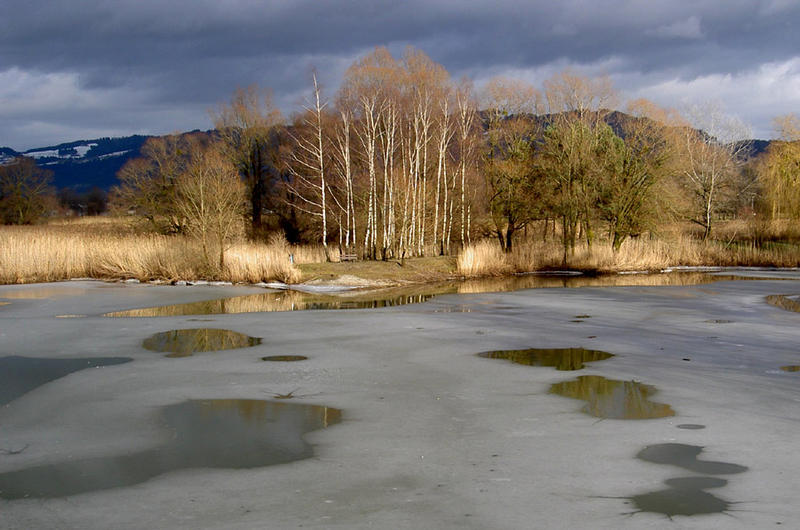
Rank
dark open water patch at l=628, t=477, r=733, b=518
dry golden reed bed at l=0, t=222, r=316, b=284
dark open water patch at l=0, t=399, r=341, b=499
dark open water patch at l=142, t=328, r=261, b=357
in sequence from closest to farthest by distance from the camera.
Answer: dark open water patch at l=628, t=477, r=733, b=518 < dark open water patch at l=0, t=399, r=341, b=499 < dark open water patch at l=142, t=328, r=261, b=357 < dry golden reed bed at l=0, t=222, r=316, b=284

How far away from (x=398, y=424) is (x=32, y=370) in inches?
189

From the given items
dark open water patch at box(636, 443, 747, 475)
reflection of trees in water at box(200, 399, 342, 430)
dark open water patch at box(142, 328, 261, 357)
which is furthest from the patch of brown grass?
dark open water patch at box(636, 443, 747, 475)

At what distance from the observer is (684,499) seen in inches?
164

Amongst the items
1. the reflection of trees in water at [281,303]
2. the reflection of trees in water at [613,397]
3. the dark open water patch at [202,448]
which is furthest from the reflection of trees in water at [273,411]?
the reflection of trees in water at [281,303]

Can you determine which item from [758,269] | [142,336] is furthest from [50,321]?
[758,269]

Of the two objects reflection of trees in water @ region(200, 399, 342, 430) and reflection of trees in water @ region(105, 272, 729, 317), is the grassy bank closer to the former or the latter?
reflection of trees in water @ region(105, 272, 729, 317)

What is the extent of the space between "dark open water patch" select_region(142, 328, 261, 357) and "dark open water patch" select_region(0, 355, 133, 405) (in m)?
0.86

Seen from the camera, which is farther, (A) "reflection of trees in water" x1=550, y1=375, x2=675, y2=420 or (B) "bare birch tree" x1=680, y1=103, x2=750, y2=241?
(B) "bare birch tree" x1=680, y1=103, x2=750, y2=241

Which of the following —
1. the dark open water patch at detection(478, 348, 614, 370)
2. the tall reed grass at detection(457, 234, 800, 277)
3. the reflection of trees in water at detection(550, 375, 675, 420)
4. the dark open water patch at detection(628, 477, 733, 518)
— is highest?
the tall reed grass at detection(457, 234, 800, 277)

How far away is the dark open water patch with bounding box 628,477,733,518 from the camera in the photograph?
4.00m

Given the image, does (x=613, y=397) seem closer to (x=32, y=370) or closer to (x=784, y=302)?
(x=32, y=370)

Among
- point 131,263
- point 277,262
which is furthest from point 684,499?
point 131,263

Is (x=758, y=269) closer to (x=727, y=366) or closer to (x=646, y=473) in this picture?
(x=727, y=366)

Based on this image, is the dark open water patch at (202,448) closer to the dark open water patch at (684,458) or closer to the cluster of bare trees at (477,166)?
the dark open water patch at (684,458)
